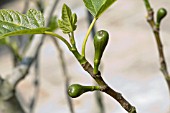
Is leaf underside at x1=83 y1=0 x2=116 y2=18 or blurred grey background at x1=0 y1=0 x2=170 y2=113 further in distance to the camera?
blurred grey background at x1=0 y1=0 x2=170 y2=113

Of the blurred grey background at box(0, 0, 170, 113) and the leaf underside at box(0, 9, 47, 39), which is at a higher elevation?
the leaf underside at box(0, 9, 47, 39)

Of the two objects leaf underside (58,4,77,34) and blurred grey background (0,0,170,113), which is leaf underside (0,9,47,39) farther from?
blurred grey background (0,0,170,113)

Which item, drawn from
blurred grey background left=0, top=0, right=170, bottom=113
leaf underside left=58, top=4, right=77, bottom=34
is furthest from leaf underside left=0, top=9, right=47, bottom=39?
blurred grey background left=0, top=0, right=170, bottom=113

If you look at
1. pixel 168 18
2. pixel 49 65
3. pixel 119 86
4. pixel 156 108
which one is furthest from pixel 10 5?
pixel 156 108

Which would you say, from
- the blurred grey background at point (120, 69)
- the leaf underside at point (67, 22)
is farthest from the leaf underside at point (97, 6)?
the blurred grey background at point (120, 69)

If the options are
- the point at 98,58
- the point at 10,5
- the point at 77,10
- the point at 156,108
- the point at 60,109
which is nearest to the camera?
the point at 98,58

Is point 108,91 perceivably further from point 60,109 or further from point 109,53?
point 109,53

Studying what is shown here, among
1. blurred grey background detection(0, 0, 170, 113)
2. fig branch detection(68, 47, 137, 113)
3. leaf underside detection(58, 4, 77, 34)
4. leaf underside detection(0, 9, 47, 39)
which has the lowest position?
blurred grey background detection(0, 0, 170, 113)
